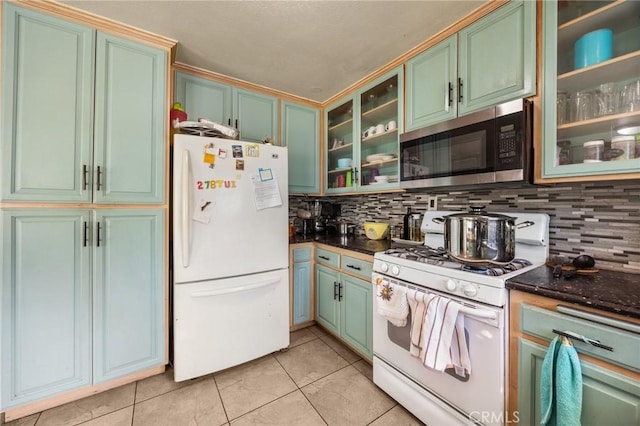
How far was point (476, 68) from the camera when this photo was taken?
147 centimetres

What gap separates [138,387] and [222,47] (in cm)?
236

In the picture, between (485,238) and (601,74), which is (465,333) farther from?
(601,74)

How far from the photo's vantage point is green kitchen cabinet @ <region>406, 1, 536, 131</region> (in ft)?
4.17

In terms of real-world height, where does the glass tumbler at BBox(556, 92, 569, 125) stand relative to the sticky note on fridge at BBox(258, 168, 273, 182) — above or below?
above

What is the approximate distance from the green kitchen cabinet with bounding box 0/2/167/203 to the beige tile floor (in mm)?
1205

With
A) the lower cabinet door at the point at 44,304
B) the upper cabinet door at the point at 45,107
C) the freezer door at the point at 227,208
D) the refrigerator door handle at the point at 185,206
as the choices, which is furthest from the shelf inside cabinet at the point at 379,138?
the lower cabinet door at the point at 44,304

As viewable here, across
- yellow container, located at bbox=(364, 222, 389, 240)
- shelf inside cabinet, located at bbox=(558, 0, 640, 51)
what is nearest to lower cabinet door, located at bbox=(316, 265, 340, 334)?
yellow container, located at bbox=(364, 222, 389, 240)

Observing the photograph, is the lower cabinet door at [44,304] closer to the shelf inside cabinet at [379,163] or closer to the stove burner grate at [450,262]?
the stove burner grate at [450,262]

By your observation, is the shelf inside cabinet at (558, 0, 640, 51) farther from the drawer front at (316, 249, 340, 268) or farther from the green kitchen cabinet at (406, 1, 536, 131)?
the drawer front at (316, 249, 340, 268)

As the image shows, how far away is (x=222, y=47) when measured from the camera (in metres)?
1.81

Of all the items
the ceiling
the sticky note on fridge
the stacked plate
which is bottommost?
the sticky note on fridge

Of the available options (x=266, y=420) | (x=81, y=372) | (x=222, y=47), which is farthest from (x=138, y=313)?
(x=222, y=47)

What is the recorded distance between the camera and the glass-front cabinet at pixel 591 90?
1.04 meters

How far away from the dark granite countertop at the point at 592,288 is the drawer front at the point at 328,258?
1.23 m
